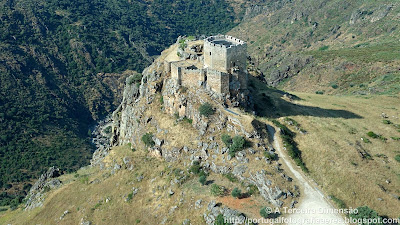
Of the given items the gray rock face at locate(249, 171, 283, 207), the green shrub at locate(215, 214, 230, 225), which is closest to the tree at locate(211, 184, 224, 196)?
the green shrub at locate(215, 214, 230, 225)

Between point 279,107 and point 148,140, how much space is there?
22.0 metres

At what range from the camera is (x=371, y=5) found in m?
166

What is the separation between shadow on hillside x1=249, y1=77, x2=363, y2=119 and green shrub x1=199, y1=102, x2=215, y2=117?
9.46 m

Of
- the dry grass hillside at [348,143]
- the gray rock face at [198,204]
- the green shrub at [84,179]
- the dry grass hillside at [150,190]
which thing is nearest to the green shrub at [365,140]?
the dry grass hillside at [348,143]

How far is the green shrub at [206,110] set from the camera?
53219 millimetres

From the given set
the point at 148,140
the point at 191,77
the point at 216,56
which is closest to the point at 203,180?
the point at 148,140

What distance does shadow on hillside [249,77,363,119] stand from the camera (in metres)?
62.7

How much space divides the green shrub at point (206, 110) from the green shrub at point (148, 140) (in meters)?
9.47

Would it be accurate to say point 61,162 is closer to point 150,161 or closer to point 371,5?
point 150,161

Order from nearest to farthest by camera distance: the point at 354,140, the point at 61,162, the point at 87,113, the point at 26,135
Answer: the point at 354,140 → the point at 61,162 → the point at 26,135 → the point at 87,113

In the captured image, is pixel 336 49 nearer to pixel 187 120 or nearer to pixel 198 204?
pixel 187 120

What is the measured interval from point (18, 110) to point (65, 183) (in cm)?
7900

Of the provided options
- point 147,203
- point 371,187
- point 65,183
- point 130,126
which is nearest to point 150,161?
point 147,203

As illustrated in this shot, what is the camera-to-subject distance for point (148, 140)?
192 feet
